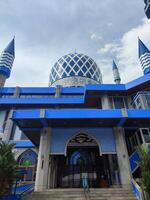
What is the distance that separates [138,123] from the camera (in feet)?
56.8

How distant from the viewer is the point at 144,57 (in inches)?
1575

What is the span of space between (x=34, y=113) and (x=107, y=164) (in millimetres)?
9944

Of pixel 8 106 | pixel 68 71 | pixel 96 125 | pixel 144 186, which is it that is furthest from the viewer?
pixel 68 71

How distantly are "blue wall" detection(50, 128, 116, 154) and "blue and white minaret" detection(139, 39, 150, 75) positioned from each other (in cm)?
2634

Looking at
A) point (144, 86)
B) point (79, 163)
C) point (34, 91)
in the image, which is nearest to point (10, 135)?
point (34, 91)

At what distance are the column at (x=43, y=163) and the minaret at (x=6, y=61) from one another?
26555mm

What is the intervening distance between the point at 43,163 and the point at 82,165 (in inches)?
236

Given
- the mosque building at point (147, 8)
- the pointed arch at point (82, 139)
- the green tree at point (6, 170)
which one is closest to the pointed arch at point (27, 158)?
the pointed arch at point (82, 139)

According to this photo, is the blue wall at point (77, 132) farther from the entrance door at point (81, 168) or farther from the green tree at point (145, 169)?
the green tree at point (145, 169)

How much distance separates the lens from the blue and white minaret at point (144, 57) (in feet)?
127

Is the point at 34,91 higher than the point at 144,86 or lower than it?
higher

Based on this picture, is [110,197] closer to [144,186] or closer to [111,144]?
[144,186]

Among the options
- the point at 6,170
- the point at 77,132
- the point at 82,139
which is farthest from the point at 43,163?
the point at 82,139

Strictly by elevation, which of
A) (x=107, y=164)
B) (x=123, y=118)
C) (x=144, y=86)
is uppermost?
(x=144, y=86)
